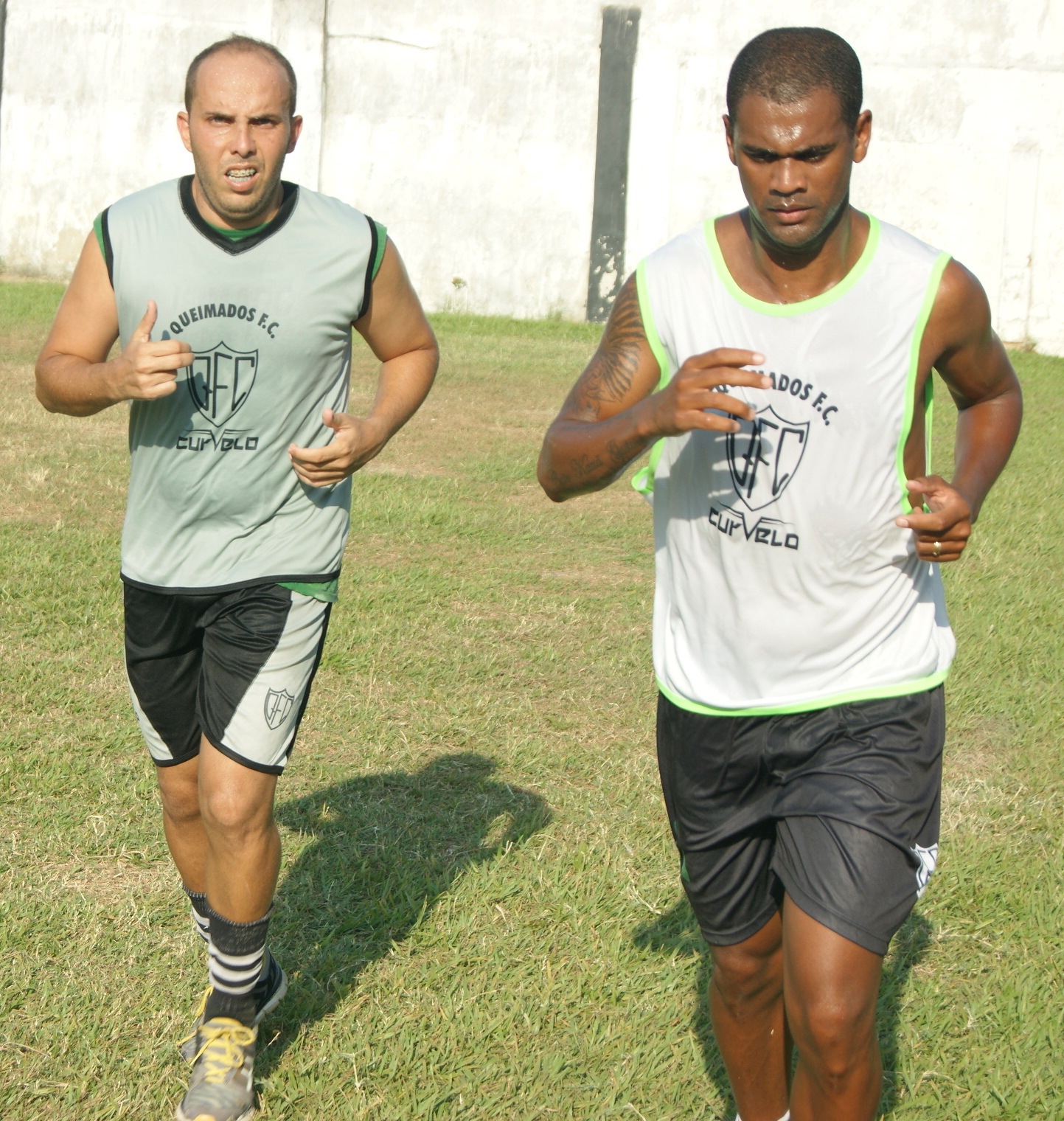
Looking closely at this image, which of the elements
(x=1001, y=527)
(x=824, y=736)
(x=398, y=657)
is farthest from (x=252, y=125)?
(x=1001, y=527)

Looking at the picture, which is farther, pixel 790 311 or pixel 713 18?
pixel 713 18

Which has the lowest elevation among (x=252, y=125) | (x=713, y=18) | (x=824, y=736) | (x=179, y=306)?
(x=824, y=736)

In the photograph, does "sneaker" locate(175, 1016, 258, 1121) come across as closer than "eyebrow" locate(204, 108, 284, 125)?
Yes

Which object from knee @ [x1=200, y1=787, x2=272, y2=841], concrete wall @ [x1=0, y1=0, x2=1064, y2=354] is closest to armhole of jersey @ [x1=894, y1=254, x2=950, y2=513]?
knee @ [x1=200, y1=787, x2=272, y2=841]

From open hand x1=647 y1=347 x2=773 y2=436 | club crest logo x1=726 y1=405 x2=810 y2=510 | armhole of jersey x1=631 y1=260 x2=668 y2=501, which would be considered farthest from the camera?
armhole of jersey x1=631 y1=260 x2=668 y2=501

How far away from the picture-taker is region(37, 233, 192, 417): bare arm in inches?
131

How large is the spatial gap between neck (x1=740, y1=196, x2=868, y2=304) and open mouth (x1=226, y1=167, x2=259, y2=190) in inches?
48.6

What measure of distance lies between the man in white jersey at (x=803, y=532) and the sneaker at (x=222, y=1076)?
1129mm

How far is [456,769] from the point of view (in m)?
5.36

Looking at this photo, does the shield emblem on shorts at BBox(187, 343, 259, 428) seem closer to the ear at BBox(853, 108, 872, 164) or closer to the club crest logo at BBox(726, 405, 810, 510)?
the club crest logo at BBox(726, 405, 810, 510)

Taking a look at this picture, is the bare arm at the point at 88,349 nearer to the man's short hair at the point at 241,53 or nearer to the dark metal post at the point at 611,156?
the man's short hair at the point at 241,53

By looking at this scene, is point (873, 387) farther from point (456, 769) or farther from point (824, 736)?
point (456, 769)

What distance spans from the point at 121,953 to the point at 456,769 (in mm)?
1640

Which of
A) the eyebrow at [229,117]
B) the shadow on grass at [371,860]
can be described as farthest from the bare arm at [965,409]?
the shadow on grass at [371,860]
